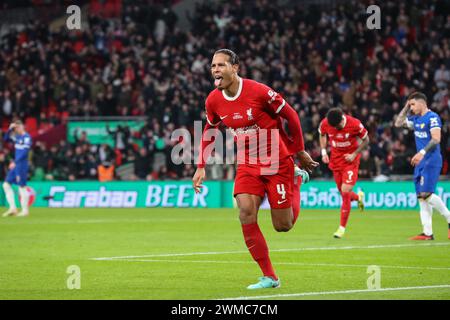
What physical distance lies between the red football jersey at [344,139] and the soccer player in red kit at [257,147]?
9.02 m

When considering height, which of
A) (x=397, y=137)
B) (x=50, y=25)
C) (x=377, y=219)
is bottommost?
(x=377, y=219)

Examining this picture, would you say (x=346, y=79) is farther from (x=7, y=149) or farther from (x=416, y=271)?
(x=416, y=271)

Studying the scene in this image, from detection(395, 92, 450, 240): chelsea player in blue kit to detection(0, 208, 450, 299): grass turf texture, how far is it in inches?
22.9

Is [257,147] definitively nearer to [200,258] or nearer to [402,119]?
[200,258]

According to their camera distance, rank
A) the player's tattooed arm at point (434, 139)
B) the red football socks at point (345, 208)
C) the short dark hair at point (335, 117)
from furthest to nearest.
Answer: the short dark hair at point (335, 117), the red football socks at point (345, 208), the player's tattooed arm at point (434, 139)

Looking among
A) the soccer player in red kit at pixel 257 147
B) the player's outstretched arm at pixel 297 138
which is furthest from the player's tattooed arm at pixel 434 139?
the player's outstretched arm at pixel 297 138

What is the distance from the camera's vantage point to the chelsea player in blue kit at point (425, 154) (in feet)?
61.5

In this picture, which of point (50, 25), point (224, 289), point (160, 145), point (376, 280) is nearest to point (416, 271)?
point (376, 280)

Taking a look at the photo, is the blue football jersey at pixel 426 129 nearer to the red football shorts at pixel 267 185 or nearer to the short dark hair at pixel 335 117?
the short dark hair at pixel 335 117

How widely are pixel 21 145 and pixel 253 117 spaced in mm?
17837

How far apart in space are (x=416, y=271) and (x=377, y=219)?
43.4ft

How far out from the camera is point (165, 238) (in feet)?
63.7

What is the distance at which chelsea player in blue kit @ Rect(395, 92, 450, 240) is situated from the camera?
18734mm

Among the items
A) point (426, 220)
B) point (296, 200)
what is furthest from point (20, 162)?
point (296, 200)
